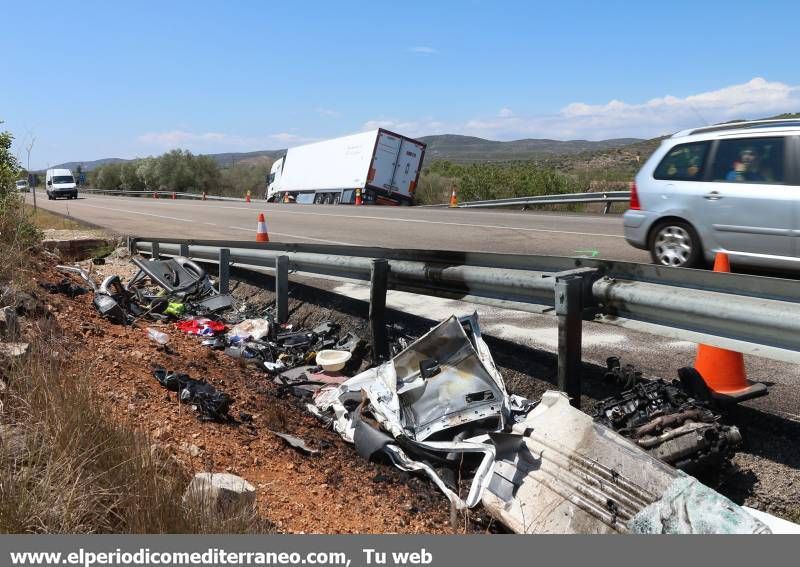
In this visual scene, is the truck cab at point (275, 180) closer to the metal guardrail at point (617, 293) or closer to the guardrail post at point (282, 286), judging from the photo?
the guardrail post at point (282, 286)

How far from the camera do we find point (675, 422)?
4031 mm

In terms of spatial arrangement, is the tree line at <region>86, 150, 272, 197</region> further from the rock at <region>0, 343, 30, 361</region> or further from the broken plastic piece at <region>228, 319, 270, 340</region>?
the rock at <region>0, 343, 30, 361</region>

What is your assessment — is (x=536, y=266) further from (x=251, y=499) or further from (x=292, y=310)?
(x=292, y=310)

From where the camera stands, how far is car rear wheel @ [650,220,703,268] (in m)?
8.52

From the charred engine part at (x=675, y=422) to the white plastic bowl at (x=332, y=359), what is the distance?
237cm

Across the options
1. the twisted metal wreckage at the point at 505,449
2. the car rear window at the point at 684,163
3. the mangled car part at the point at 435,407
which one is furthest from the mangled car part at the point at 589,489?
the car rear window at the point at 684,163

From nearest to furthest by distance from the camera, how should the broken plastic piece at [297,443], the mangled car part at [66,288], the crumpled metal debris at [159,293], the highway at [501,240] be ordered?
the broken plastic piece at [297,443] → the highway at [501,240] → the crumpled metal debris at [159,293] → the mangled car part at [66,288]

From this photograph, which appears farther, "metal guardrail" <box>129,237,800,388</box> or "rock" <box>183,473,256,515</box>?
"metal guardrail" <box>129,237,800,388</box>

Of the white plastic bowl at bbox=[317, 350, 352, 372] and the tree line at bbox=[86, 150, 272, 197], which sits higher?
the tree line at bbox=[86, 150, 272, 197]

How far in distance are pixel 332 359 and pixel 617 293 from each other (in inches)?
104

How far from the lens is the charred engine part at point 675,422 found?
3.85 m

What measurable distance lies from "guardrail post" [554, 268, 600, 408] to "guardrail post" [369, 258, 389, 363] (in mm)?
1938

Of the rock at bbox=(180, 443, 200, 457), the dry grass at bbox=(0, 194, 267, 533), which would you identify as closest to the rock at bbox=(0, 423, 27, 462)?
the dry grass at bbox=(0, 194, 267, 533)

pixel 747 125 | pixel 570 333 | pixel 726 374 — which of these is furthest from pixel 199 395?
pixel 747 125
